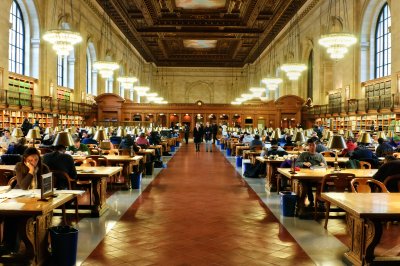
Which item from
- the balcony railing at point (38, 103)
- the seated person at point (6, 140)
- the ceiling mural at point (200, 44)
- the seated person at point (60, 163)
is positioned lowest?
the seated person at point (60, 163)

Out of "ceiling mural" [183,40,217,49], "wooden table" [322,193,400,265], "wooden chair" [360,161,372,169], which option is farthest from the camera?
"ceiling mural" [183,40,217,49]

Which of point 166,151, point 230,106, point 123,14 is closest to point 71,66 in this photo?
point 123,14

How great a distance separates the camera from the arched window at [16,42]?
Result: 1989cm

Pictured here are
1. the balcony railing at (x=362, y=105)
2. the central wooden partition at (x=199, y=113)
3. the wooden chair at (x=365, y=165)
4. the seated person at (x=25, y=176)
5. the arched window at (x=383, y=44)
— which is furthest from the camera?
the central wooden partition at (x=199, y=113)

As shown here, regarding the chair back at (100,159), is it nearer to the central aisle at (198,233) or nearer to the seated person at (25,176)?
the central aisle at (198,233)

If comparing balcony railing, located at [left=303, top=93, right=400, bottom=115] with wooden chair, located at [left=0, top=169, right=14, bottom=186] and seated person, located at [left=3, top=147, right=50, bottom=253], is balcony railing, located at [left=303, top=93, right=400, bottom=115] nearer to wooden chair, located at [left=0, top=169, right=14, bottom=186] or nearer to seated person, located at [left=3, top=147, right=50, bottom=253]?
wooden chair, located at [left=0, top=169, right=14, bottom=186]

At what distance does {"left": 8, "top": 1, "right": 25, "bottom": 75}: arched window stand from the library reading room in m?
0.09

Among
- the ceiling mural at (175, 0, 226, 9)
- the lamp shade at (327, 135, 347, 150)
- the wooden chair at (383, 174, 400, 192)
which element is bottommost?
the wooden chair at (383, 174, 400, 192)

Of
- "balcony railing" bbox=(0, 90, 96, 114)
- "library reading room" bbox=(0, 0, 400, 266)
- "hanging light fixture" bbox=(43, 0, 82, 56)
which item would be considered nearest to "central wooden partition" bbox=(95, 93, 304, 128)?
"library reading room" bbox=(0, 0, 400, 266)

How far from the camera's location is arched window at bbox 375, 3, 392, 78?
1988 cm

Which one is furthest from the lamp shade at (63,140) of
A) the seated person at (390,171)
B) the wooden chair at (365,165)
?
the wooden chair at (365,165)

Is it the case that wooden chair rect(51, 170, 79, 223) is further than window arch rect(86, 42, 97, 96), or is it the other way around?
window arch rect(86, 42, 97, 96)

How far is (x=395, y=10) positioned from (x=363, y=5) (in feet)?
9.82

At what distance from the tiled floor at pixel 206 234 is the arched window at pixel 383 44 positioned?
532 inches
